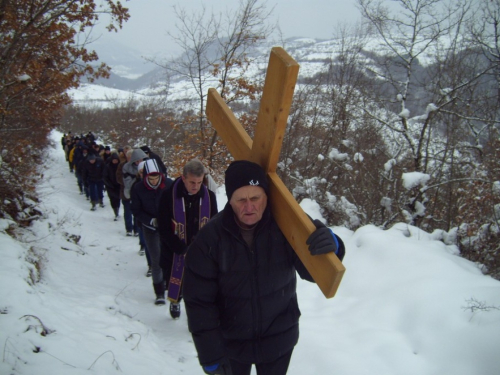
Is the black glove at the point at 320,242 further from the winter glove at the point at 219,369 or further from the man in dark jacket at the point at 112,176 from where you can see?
the man in dark jacket at the point at 112,176

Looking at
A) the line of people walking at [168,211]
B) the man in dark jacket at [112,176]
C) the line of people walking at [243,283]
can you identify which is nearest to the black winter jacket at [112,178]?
the man in dark jacket at [112,176]

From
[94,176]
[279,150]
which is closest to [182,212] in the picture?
[279,150]

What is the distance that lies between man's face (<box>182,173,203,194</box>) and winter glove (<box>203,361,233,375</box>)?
1778 millimetres

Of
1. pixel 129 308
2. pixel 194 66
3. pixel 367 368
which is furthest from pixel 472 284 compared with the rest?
pixel 194 66

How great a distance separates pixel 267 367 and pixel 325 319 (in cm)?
211

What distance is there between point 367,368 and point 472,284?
A: 1634 mm

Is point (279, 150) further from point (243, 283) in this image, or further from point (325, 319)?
point (325, 319)

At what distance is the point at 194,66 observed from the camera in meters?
12.0

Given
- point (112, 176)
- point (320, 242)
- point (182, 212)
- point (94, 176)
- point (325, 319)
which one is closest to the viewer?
point (320, 242)

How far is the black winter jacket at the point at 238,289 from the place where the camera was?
1741 millimetres

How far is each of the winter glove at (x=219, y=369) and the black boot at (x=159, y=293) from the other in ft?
8.96

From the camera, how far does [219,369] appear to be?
1.79 metres

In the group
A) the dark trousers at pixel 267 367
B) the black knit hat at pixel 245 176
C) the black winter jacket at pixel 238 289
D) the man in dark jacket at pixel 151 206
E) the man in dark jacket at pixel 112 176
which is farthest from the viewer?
the man in dark jacket at pixel 112 176

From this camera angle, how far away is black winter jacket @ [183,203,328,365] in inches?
68.6
